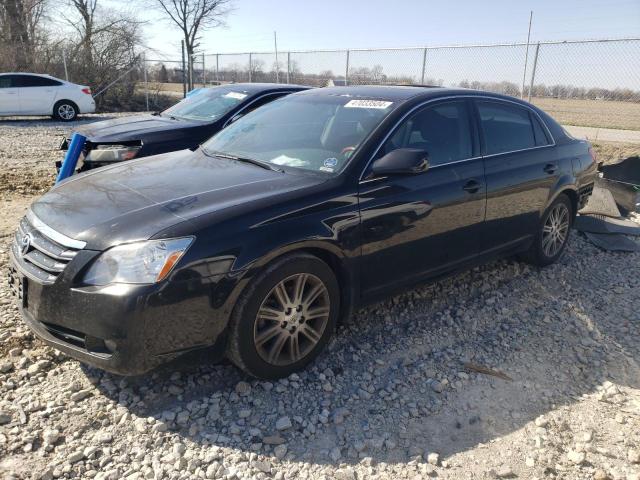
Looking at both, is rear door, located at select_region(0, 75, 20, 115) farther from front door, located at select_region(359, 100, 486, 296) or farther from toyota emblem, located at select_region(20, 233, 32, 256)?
front door, located at select_region(359, 100, 486, 296)

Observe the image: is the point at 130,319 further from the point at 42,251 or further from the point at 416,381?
the point at 416,381

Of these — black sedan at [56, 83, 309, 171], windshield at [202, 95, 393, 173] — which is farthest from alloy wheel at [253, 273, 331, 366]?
black sedan at [56, 83, 309, 171]

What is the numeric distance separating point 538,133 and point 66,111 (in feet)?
51.1

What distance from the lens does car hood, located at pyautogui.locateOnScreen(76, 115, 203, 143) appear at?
6.02 m

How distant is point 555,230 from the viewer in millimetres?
5156

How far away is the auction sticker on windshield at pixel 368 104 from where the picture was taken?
375cm

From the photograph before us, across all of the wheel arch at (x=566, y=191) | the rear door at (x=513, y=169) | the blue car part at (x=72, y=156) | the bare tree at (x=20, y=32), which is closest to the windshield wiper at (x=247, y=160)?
the rear door at (x=513, y=169)

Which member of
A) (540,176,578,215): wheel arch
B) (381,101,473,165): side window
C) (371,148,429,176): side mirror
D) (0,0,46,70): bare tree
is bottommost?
(540,176,578,215): wheel arch

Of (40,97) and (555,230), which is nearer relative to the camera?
(555,230)

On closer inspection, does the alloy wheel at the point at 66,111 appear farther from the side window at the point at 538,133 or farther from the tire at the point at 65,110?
the side window at the point at 538,133

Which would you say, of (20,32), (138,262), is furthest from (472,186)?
(20,32)

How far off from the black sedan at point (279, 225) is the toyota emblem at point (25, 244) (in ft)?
0.05

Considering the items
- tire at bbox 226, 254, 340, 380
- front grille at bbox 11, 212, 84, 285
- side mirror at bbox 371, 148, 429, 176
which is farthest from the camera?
side mirror at bbox 371, 148, 429, 176

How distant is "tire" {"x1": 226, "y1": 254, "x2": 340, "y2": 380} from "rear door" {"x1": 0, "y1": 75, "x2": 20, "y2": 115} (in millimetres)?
15920
